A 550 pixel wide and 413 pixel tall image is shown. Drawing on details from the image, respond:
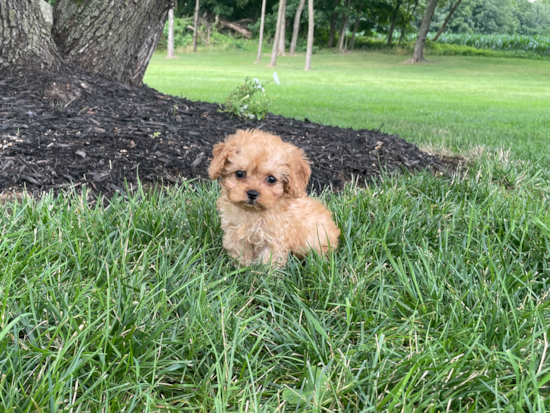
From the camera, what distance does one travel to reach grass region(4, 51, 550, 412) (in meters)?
1.81

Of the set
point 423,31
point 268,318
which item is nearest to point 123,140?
point 268,318

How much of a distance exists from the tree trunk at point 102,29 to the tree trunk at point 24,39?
13.5 inches

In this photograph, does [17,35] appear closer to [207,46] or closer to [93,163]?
[93,163]

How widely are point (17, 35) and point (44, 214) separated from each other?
3.31 metres

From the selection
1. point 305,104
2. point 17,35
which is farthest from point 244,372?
point 305,104

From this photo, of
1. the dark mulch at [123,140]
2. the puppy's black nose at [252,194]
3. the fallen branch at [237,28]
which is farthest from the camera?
the fallen branch at [237,28]

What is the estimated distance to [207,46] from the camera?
145 feet

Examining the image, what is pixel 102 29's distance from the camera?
5.66m

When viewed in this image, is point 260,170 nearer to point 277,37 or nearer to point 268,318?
point 268,318

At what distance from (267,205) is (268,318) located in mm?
660

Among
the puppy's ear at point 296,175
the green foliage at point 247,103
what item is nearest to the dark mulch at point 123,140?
the green foliage at point 247,103

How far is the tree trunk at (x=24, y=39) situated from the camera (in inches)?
201

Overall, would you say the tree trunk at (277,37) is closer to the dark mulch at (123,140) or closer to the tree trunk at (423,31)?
the tree trunk at (423,31)

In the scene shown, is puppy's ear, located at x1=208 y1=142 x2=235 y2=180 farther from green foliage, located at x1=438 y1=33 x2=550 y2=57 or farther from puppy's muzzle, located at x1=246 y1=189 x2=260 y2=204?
green foliage, located at x1=438 y1=33 x2=550 y2=57
